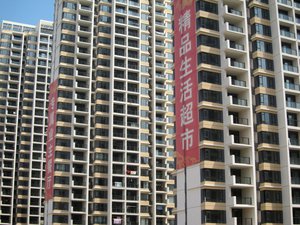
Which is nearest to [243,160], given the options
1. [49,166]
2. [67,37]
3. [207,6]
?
[207,6]

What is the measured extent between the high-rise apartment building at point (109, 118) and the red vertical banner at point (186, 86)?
3048 centimetres

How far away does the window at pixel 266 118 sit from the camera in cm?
7719

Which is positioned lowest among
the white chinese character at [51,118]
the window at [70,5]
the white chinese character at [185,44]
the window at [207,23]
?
the white chinese character at [51,118]

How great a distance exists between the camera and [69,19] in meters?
116

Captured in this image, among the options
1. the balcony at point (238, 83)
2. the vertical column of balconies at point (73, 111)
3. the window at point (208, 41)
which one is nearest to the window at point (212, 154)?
the balcony at point (238, 83)

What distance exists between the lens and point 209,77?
Answer: 3034 inches

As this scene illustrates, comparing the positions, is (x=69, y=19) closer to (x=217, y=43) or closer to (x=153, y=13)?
(x=153, y=13)

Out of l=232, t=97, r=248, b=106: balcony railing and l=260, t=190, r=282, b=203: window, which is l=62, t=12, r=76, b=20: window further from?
l=260, t=190, r=282, b=203: window

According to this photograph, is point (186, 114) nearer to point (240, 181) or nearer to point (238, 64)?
point (238, 64)

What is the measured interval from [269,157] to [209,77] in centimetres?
1520

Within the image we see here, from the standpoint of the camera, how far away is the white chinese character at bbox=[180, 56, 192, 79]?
3150 inches

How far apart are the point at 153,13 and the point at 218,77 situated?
170 feet

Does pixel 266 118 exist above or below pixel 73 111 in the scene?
below

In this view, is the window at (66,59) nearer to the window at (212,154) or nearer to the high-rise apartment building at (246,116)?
the high-rise apartment building at (246,116)
